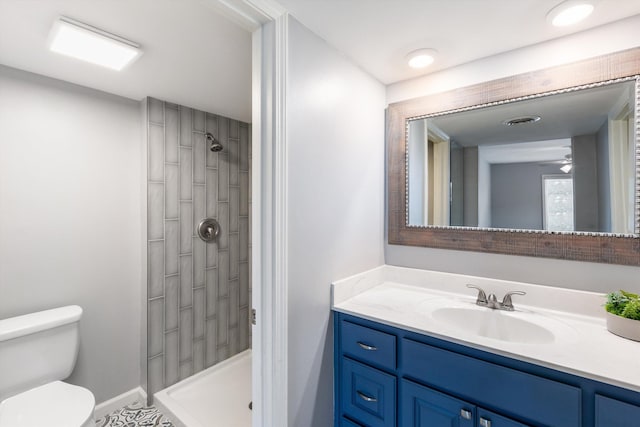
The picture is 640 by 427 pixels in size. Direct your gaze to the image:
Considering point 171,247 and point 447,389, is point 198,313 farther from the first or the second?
point 447,389

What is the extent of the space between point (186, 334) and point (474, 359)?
83.7 inches

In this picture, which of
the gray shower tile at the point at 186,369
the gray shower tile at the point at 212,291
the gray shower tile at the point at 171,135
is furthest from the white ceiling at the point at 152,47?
the gray shower tile at the point at 186,369

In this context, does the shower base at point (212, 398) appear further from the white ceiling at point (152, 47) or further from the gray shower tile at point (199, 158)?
the white ceiling at point (152, 47)

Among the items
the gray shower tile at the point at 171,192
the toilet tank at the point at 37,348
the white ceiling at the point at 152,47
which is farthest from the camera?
the gray shower tile at the point at 171,192

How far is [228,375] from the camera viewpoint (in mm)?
2479

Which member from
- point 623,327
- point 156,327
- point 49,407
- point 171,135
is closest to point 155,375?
point 156,327

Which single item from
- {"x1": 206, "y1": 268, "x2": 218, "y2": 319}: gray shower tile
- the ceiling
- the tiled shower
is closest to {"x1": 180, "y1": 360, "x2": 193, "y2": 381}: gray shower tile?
the tiled shower

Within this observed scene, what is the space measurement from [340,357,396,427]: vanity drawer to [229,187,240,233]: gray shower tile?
5.46ft

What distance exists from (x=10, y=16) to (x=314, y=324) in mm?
1861

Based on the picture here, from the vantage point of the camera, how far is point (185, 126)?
230 centimetres

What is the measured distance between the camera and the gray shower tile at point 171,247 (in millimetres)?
2182

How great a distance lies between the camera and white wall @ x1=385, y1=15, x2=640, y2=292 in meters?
1.23

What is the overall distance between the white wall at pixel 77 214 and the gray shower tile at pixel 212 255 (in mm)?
510

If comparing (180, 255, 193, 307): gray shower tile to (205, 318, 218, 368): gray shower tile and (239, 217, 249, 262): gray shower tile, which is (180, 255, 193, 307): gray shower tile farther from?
(239, 217, 249, 262): gray shower tile
